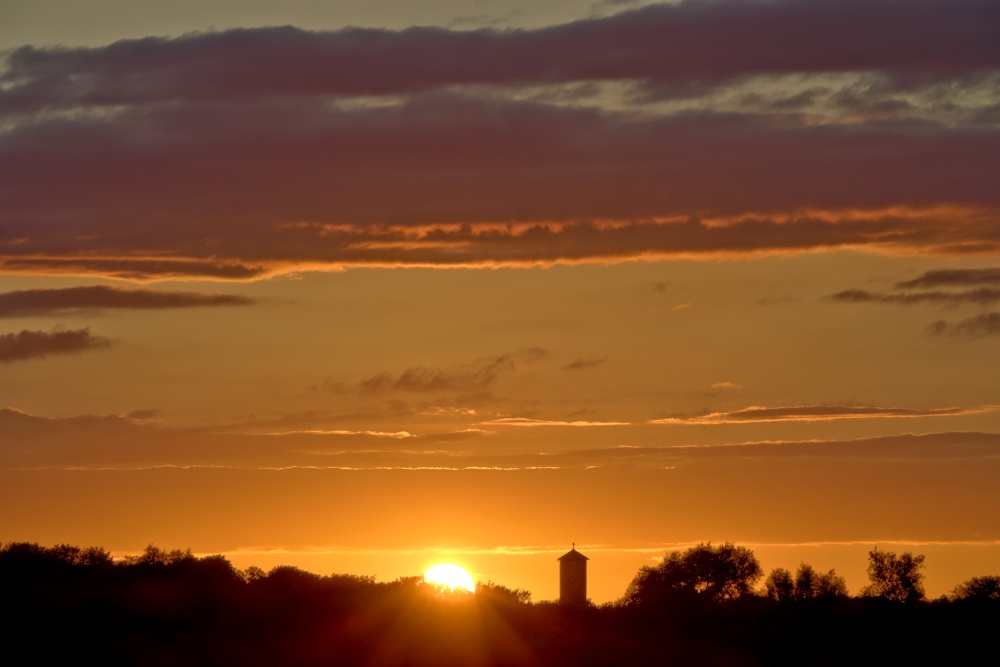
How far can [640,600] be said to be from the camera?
628 ft

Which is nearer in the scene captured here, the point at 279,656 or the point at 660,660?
the point at 279,656

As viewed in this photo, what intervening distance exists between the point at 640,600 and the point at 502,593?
107 feet

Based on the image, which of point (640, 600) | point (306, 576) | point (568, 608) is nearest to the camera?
point (306, 576)

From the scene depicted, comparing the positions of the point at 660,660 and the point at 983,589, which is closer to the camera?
the point at 660,660

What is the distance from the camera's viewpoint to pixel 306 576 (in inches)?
6024

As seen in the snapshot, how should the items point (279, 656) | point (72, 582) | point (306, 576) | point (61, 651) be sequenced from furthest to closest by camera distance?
point (306, 576)
point (72, 582)
point (279, 656)
point (61, 651)

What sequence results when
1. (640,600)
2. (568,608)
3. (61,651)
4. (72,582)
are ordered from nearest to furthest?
1. (61,651)
2. (72,582)
3. (568,608)
4. (640,600)

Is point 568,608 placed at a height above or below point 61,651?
above

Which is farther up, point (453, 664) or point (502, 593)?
point (502, 593)

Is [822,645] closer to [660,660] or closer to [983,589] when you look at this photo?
[660,660]

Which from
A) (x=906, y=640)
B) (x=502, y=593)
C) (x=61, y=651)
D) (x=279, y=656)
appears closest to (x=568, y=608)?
(x=502, y=593)

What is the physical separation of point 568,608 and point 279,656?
5022cm

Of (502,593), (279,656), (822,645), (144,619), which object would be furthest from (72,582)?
(822,645)

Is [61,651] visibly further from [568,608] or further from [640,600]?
[640,600]
